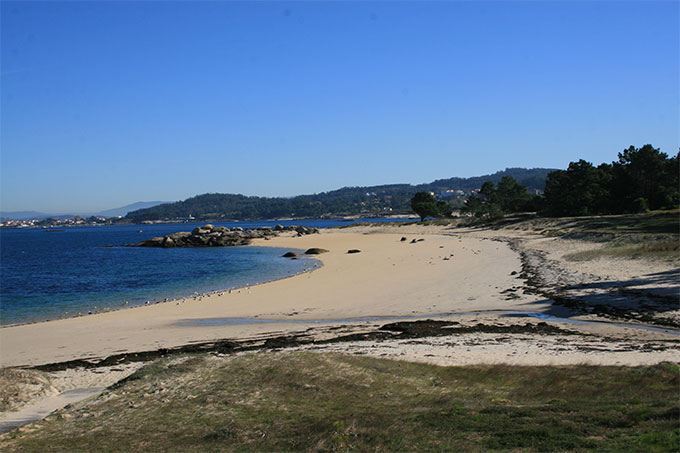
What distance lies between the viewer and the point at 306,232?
356 feet

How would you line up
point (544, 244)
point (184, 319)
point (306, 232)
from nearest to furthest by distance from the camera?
point (184, 319) → point (544, 244) → point (306, 232)

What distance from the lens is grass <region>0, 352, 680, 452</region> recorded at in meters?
6.61

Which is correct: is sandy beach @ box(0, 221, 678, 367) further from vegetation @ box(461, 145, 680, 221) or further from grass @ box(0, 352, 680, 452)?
vegetation @ box(461, 145, 680, 221)

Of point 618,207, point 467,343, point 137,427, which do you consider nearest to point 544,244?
point 618,207

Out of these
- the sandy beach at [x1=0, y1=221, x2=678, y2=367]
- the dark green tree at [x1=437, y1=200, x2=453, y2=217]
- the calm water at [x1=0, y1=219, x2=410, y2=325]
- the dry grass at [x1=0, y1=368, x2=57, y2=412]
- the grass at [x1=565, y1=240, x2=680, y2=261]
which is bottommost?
the calm water at [x1=0, y1=219, x2=410, y2=325]

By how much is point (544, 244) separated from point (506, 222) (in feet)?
107

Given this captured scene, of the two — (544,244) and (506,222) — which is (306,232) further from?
(544,244)

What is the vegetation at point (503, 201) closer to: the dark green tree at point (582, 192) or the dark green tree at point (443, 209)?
the dark green tree at point (443, 209)

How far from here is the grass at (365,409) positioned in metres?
6.61

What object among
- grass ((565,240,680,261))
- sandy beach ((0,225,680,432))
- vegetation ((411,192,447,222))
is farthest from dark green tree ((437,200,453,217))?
sandy beach ((0,225,680,432))

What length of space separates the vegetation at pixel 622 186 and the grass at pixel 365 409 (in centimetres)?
6206

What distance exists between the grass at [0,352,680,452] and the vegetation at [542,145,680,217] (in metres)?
62.1

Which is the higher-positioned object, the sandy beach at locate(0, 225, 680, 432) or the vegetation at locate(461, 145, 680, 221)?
the vegetation at locate(461, 145, 680, 221)

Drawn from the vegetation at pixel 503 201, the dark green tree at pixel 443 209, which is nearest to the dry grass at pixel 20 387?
the vegetation at pixel 503 201
